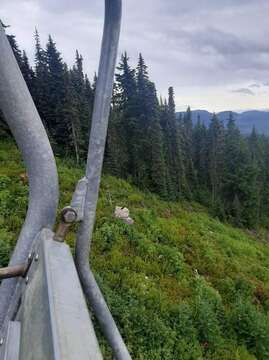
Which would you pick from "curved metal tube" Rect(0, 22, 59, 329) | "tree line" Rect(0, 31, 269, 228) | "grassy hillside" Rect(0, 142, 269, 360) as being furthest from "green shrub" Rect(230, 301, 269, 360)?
"tree line" Rect(0, 31, 269, 228)

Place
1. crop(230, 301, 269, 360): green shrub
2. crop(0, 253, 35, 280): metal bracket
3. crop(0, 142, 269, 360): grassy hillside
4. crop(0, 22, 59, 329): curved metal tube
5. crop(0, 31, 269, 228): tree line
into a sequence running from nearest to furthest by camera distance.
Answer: crop(0, 22, 59, 329): curved metal tube → crop(0, 253, 35, 280): metal bracket → crop(0, 142, 269, 360): grassy hillside → crop(230, 301, 269, 360): green shrub → crop(0, 31, 269, 228): tree line

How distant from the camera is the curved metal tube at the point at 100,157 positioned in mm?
1048

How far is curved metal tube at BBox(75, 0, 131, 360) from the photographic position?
1048mm

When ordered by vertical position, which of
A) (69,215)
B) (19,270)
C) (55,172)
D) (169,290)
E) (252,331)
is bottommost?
(252,331)

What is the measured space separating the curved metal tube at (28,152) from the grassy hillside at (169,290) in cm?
465

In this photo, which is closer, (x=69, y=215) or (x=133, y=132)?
(x=69, y=215)

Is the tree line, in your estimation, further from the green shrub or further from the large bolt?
the large bolt

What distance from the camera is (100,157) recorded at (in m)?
1.10

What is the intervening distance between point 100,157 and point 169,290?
9.35 m

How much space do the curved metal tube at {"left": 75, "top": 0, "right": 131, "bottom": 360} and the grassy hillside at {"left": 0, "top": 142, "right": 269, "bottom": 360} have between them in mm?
4547

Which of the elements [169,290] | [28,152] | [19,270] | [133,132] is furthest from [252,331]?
[133,132]

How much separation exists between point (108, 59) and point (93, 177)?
371mm

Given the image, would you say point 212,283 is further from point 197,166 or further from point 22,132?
point 197,166

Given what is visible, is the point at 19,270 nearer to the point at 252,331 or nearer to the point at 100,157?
the point at 100,157
